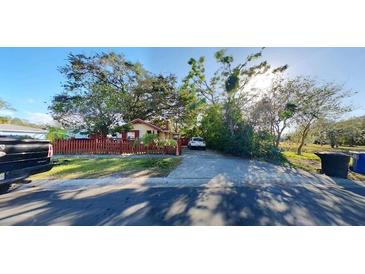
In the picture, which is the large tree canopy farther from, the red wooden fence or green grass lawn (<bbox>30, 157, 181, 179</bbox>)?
green grass lawn (<bbox>30, 157, 181, 179</bbox>)

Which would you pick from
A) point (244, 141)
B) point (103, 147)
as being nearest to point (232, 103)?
point (244, 141)

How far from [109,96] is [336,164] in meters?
14.6

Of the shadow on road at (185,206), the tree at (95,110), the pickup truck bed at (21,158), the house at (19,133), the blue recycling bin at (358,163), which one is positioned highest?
the tree at (95,110)

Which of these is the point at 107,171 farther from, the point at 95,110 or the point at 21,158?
the point at 95,110

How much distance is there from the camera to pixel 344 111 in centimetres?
1664

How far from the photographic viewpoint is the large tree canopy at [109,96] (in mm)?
15281

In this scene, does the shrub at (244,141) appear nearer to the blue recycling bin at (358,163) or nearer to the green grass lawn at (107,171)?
the blue recycling bin at (358,163)

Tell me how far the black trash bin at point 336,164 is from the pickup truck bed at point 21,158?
31.0 feet

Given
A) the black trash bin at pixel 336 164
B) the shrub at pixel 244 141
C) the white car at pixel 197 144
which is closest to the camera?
the black trash bin at pixel 336 164

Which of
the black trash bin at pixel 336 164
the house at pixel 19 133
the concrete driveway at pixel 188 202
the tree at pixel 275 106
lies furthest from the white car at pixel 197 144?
the concrete driveway at pixel 188 202

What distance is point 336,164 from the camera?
7.69 metres

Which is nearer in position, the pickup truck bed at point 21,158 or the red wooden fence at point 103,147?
the pickup truck bed at point 21,158

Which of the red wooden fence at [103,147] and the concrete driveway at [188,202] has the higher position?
the red wooden fence at [103,147]
